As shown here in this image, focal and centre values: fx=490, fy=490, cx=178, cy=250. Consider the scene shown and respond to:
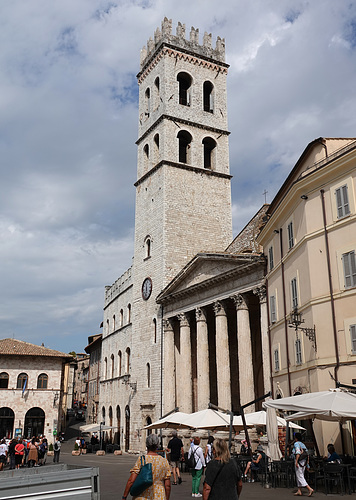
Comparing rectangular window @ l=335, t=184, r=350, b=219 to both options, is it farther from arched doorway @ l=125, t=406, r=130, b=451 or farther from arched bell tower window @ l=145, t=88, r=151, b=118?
arched bell tower window @ l=145, t=88, r=151, b=118

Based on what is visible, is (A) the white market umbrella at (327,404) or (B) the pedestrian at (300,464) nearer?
(A) the white market umbrella at (327,404)

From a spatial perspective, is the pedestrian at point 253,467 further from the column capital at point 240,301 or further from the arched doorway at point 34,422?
the arched doorway at point 34,422

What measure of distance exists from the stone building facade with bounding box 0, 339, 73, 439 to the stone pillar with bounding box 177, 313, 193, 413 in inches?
671

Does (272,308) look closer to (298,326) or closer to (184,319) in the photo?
(298,326)

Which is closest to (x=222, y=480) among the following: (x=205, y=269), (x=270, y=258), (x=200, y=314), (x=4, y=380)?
(x=270, y=258)

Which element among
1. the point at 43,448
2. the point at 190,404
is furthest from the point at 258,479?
the point at 43,448

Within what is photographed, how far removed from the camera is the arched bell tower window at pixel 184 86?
41.8 meters

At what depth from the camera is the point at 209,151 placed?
138ft

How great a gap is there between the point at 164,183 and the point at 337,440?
24.9m

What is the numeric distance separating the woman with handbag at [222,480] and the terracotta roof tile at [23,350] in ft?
136

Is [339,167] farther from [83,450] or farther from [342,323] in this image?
[83,450]

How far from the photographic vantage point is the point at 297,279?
19750 mm

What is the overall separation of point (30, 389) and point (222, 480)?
Result: 138 ft

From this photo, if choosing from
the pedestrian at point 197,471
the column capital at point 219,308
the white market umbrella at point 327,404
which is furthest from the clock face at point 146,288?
the white market umbrella at point 327,404
